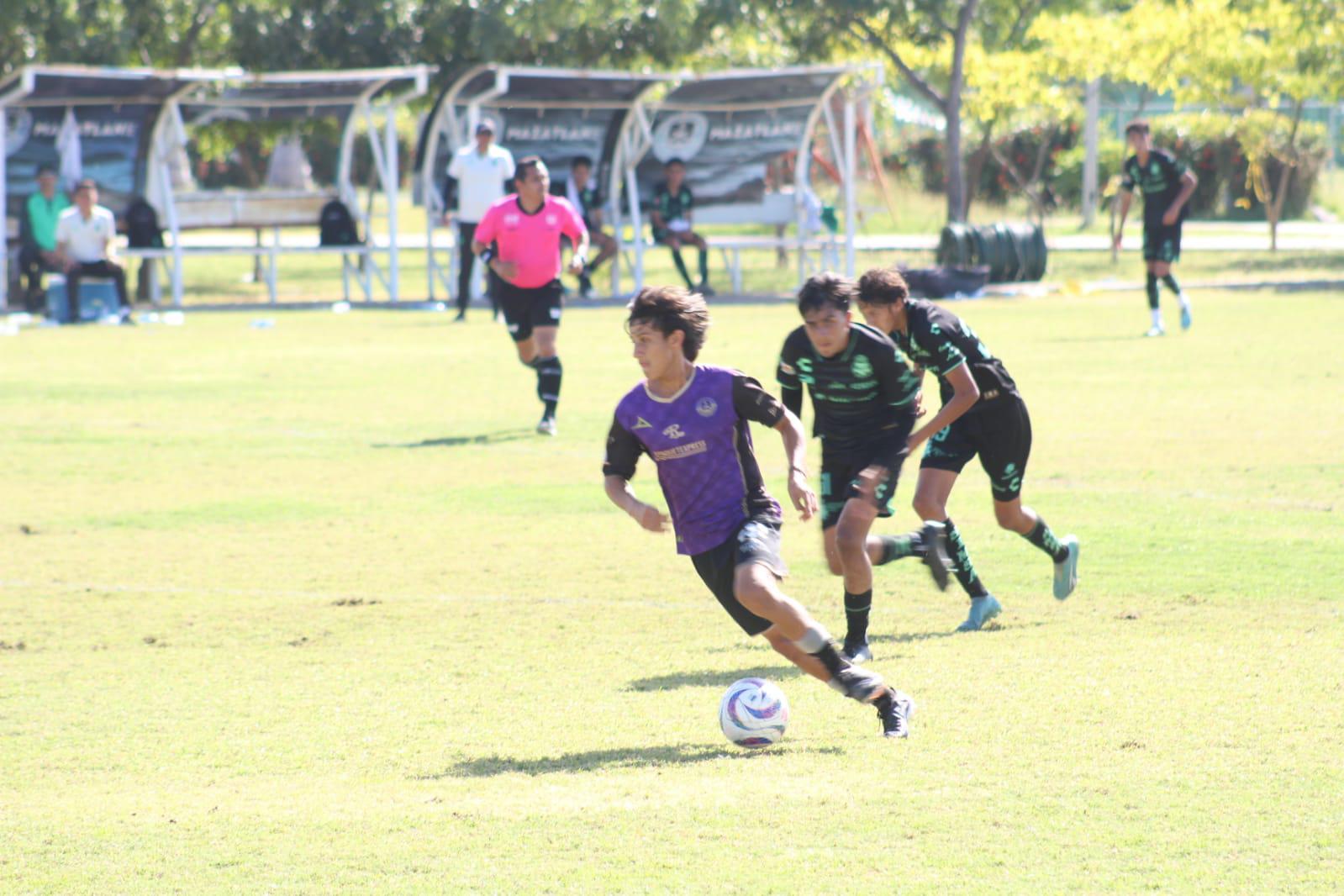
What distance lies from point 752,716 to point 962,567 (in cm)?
209

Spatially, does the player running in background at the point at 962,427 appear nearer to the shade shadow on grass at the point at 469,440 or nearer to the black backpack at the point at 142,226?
the shade shadow on grass at the point at 469,440

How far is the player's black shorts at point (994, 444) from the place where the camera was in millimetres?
7742

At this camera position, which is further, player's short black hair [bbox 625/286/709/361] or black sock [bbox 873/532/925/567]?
black sock [bbox 873/532/925/567]

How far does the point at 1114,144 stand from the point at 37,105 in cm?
3596

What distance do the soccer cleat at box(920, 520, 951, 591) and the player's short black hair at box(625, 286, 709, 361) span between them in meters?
1.50

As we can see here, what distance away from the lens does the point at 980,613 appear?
760 centimetres

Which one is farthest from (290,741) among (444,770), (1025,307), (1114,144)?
(1114,144)

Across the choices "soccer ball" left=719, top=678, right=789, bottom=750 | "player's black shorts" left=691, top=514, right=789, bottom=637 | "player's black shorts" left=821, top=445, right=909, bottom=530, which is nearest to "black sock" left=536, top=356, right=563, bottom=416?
"player's black shorts" left=821, top=445, right=909, bottom=530

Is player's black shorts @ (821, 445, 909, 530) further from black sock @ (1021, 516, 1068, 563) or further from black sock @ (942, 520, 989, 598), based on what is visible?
black sock @ (1021, 516, 1068, 563)

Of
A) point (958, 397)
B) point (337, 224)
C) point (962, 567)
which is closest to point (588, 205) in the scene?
point (337, 224)

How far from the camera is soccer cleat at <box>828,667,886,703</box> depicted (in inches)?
229

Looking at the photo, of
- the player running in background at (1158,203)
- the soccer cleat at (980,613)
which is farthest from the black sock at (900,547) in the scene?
the player running in background at (1158,203)

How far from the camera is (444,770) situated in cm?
570

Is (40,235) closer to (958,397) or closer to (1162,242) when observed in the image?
(1162,242)
